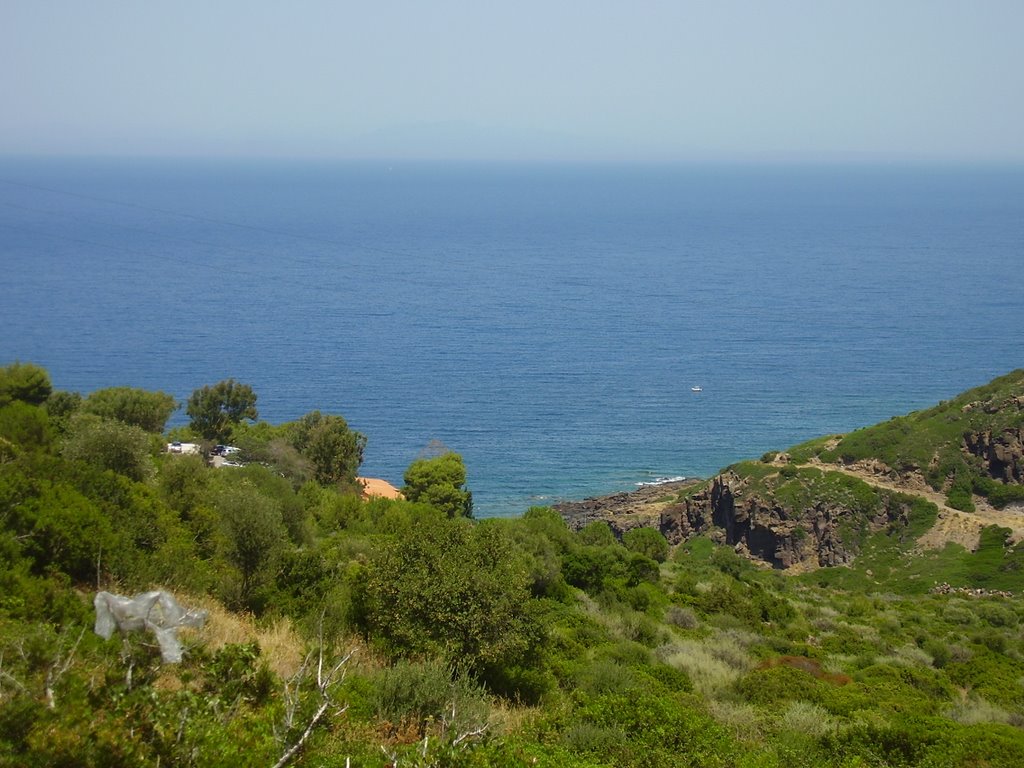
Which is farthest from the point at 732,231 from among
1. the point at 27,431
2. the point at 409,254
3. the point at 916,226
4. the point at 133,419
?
the point at 27,431

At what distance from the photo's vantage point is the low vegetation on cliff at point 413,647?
24.1ft

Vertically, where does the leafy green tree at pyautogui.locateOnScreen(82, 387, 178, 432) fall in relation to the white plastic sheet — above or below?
below

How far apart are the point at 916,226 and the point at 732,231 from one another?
3752 cm

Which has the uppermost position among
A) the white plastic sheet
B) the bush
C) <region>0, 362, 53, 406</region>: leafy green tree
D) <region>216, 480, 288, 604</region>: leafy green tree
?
the white plastic sheet

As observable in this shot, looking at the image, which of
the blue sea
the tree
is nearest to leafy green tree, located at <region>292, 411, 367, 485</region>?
the tree

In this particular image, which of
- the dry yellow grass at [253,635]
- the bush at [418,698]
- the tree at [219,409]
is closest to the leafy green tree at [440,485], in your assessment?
the tree at [219,409]

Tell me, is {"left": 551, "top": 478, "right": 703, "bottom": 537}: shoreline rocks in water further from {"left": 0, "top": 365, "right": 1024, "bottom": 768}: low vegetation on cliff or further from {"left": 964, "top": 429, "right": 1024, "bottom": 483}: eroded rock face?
{"left": 0, "top": 365, "right": 1024, "bottom": 768}: low vegetation on cliff

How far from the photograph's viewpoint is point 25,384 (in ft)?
108

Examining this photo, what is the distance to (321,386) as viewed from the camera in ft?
236

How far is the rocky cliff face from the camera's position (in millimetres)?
43119

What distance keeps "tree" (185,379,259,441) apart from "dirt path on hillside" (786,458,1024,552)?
30.6 metres

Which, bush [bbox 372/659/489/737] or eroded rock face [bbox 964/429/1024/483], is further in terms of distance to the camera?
eroded rock face [bbox 964/429/1024/483]

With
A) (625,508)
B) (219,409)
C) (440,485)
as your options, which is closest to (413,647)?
(440,485)

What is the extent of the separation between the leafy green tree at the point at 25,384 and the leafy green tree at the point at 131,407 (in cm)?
222
